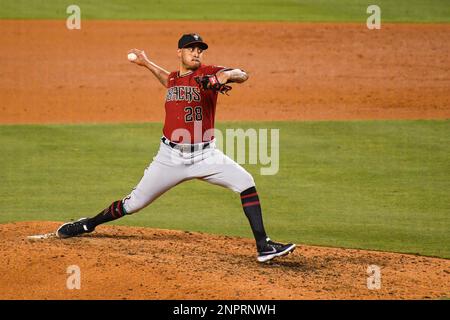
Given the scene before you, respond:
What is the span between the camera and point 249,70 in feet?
60.1

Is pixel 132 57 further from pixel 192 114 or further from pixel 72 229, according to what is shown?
pixel 72 229

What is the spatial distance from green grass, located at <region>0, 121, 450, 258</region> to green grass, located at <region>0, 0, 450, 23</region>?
9.66m

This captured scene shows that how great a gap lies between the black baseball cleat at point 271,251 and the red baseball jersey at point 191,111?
1.07 metres

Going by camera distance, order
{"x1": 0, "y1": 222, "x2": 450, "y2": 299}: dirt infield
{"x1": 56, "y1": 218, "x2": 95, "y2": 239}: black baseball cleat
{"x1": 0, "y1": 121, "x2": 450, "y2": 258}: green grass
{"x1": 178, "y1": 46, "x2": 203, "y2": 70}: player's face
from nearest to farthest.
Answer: {"x1": 0, "y1": 222, "x2": 450, "y2": 299}: dirt infield → {"x1": 178, "y1": 46, "x2": 203, "y2": 70}: player's face → {"x1": 56, "y1": 218, "x2": 95, "y2": 239}: black baseball cleat → {"x1": 0, "y1": 121, "x2": 450, "y2": 258}: green grass

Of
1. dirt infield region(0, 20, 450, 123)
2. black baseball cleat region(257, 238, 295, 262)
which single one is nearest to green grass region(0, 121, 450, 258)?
dirt infield region(0, 20, 450, 123)

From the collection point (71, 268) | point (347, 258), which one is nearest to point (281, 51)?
point (347, 258)

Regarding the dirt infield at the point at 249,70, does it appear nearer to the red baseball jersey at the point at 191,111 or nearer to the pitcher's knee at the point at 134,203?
the pitcher's knee at the point at 134,203

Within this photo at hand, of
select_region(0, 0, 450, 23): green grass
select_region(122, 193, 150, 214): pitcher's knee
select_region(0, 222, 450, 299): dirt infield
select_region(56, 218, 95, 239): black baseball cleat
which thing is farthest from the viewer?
select_region(0, 0, 450, 23): green grass

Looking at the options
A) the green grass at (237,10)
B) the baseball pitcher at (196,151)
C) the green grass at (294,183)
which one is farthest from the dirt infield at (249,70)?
the baseball pitcher at (196,151)

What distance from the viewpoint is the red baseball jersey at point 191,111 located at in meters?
7.70

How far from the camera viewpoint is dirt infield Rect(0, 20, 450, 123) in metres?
15.5

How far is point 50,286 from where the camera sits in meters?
6.94

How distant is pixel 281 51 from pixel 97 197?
10.2 m

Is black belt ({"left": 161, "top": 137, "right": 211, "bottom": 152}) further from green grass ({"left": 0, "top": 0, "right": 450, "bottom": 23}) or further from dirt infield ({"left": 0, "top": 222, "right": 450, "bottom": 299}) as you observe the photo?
green grass ({"left": 0, "top": 0, "right": 450, "bottom": 23})
